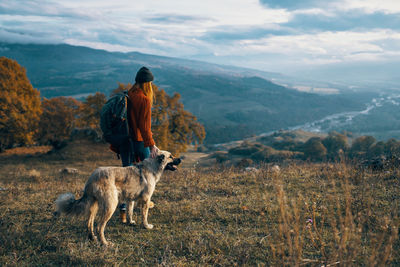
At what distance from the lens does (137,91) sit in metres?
5.53

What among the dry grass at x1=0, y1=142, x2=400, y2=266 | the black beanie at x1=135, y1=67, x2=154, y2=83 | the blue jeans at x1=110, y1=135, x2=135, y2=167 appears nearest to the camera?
the dry grass at x1=0, y1=142, x2=400, y2=266

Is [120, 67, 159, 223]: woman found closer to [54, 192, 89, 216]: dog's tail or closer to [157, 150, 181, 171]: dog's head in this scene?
[157, 150, 181, 171]: dog's head

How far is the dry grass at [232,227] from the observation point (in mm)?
4020

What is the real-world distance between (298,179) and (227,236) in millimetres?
5083

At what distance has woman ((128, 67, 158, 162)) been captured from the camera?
17.9 ft

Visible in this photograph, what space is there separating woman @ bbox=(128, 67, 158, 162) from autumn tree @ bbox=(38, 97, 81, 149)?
37.0 meters

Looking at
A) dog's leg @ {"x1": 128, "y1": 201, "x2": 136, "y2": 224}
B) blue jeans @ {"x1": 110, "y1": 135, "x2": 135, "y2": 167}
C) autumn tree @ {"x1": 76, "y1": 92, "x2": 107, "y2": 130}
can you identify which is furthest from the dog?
autumn tree @ {"x1": 76, "y1": 92, "x2": 107, "y2": 130}

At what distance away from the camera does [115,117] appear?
5348 millimetres

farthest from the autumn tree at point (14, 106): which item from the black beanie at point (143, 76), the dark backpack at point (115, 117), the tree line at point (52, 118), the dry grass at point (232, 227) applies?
the black beanie at point (143, 76)

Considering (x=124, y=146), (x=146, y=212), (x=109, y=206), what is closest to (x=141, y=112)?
(x=124, y=146)

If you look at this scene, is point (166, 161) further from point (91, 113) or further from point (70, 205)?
point (91, 113)

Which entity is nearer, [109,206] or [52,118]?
[109,206]

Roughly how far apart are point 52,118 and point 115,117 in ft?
150

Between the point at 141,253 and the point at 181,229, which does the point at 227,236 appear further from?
the point at 141,253
